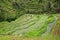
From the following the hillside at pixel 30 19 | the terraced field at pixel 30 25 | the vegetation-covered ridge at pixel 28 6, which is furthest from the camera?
the vegetation-covered ridge at pixel 28 6

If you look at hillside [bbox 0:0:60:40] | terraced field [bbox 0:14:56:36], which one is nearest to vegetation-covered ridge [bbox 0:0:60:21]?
hillside [bbox 0:0:60:40]

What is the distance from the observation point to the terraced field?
596 inches

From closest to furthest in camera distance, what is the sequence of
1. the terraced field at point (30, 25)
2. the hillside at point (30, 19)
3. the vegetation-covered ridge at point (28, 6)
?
the hillside at point (30, 19)
the terraced field at point (30, 25)
the vegetation-covered ridge at point (28, 6)

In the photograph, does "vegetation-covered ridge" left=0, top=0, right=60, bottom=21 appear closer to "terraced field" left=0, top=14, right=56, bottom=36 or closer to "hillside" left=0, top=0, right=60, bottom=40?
"hillside" left=0, top=0, right=60, bottom=40

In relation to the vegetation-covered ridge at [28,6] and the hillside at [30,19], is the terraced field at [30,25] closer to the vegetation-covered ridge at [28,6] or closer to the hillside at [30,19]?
the hillside at [30,19]

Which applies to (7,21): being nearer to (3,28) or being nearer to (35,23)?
(3,28)

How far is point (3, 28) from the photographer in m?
15.9

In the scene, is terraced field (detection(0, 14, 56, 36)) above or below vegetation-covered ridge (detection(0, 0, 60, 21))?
below

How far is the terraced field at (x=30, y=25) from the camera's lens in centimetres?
1515

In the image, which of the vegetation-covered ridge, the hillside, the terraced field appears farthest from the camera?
the vegetation-covered ridge

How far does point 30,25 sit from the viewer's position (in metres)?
16.4

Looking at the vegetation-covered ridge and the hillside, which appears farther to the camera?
the vegetation-covered ridge

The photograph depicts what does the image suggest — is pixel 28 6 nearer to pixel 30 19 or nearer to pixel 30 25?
pixel 30 19

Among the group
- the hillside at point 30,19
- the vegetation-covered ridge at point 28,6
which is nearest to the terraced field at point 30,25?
the hillside at point 30,19
